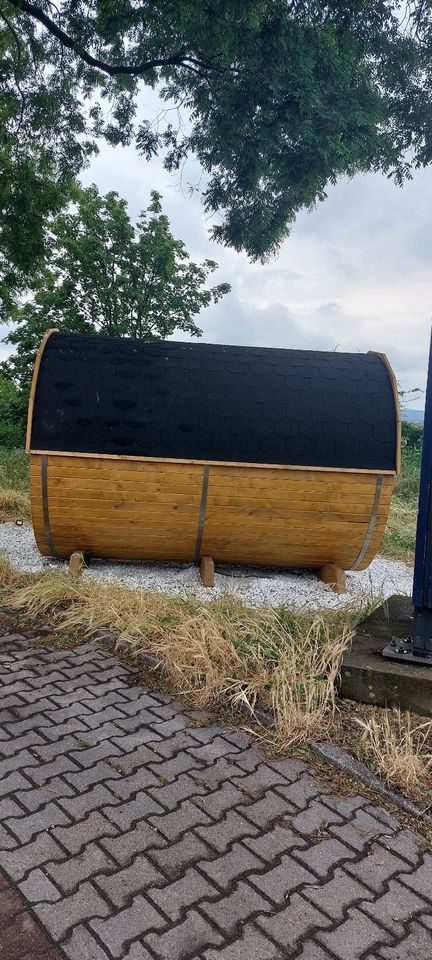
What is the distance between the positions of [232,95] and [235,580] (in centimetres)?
528

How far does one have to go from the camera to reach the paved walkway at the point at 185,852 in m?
2.10

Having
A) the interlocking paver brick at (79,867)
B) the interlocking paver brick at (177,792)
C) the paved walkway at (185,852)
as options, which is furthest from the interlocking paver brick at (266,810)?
the interlocking paver brick at (79,867)

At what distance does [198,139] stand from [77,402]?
498 centimetres

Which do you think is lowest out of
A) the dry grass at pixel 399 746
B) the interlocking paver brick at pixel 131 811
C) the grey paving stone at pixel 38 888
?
the grey paving stone at pixel 38 888

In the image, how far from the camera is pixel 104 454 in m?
5.52

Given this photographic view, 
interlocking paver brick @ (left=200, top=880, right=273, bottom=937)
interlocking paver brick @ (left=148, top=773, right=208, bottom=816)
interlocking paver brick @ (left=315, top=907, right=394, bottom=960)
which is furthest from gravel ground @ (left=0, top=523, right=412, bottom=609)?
interlocking paver brick @ (left=315, top=907, right=394, bottom=960)

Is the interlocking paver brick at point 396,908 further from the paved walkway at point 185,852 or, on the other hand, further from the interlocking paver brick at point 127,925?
the interlocking paver brick at point 127,925

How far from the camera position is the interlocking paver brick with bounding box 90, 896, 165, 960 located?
205 cm

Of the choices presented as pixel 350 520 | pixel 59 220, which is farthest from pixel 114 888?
pixel 59 220

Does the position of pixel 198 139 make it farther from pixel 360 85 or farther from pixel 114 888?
pixel 114 888

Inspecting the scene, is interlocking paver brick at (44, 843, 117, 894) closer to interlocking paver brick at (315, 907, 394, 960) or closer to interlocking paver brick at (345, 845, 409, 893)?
interlocking paver brick at (315, 907, 394, 960)

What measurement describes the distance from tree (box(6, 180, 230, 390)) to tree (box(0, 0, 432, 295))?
1.51m

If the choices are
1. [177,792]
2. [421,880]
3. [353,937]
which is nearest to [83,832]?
[177,792]

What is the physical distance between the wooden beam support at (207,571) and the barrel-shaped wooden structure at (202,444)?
0.24 meters
